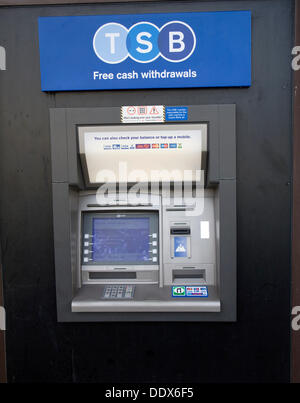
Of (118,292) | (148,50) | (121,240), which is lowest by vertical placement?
(118,292)

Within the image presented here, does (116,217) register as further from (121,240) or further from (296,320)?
(296,320)

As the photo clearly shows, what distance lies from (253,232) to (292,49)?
1.39m

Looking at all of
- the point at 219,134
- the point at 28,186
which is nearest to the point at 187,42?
the point at 219,134

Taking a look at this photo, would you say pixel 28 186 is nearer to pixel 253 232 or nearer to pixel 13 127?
pixel 13 127

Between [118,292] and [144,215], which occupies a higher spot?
[144,215]

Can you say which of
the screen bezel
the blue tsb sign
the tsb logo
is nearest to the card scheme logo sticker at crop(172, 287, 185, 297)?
the screen bezel

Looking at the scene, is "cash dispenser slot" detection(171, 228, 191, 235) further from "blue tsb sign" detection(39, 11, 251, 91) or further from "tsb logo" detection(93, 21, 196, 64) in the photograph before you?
"tsb logo" detection(93, 21, 196, 64)

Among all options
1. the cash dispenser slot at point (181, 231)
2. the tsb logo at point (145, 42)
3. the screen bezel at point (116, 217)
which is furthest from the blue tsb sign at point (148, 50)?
the cash dispenser slot at point (181, 231)

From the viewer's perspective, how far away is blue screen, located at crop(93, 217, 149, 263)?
87.9 inches

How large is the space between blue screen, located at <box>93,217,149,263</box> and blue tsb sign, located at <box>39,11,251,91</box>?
105cm

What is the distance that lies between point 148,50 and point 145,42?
0.06 metres

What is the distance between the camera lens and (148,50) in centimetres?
207

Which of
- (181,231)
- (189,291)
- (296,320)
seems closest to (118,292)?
(189,291)

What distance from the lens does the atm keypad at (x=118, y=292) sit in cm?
208
